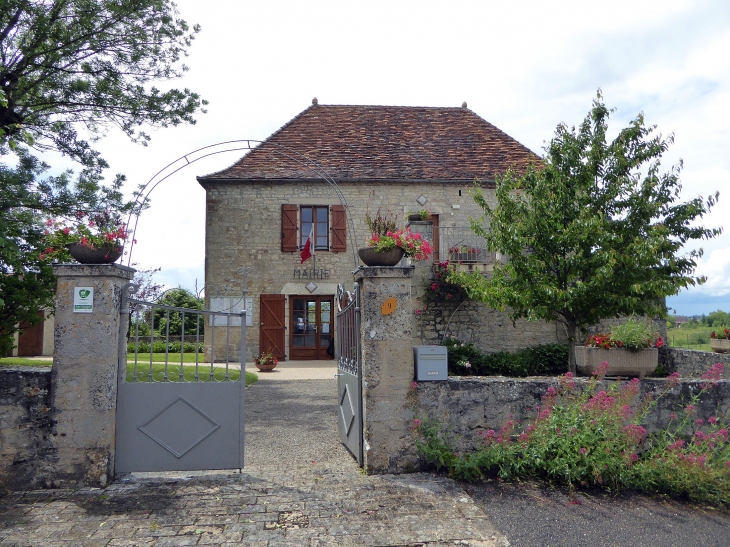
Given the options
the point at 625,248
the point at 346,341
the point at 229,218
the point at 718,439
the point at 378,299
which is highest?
the point at 229,218

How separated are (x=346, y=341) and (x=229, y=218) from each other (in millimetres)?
9754

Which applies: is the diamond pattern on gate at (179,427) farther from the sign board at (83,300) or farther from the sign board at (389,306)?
the sign board at (389,306)

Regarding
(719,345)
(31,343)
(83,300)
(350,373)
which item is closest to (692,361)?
(719,345)

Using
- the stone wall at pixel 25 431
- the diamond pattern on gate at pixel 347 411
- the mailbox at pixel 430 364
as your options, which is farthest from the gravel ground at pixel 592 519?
the stone wall at pixel 25 431

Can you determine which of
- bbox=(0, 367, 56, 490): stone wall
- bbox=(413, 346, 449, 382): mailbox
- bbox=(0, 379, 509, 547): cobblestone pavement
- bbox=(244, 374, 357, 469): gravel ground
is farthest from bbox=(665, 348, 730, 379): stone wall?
bbox=(0, 367, 56, 490): stone wall

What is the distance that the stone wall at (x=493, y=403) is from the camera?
4703 millimetres

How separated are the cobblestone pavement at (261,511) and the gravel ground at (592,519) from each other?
7.8 inches

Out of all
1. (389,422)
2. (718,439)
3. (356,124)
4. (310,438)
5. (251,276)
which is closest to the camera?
(718,439)

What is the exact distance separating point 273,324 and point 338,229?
3173 millimetres

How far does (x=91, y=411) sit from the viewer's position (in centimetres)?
445

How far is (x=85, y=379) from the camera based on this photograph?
4465mm

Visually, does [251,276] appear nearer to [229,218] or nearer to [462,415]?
[229,218]

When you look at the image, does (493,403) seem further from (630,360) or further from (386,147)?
(386,147)

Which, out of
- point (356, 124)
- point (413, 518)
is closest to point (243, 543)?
point (413, 518)
